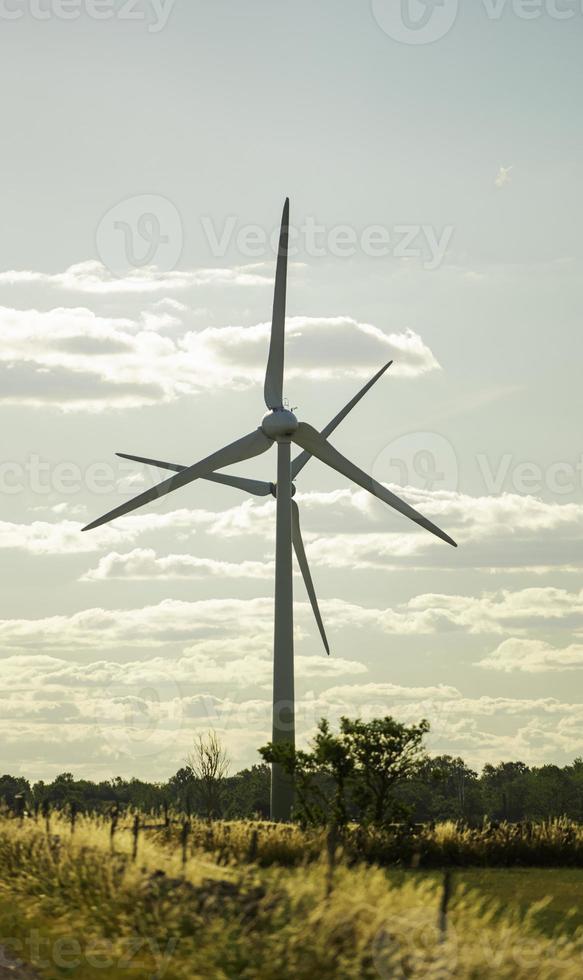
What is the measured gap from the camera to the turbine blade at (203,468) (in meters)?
54.0

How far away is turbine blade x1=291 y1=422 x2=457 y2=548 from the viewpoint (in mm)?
58938

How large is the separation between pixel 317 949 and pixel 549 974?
3227 mm

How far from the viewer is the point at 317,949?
18.4 metres

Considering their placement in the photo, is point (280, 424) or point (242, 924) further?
point (280, 424)

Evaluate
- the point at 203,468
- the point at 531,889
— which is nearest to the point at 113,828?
the point at 531,889

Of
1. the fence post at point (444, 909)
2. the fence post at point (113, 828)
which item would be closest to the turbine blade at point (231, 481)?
the fence post at point (113, 828)

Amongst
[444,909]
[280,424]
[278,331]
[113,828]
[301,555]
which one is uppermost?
[278,331]

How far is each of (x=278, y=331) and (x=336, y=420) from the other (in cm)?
619

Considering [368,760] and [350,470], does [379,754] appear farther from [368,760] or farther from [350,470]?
[350,470]

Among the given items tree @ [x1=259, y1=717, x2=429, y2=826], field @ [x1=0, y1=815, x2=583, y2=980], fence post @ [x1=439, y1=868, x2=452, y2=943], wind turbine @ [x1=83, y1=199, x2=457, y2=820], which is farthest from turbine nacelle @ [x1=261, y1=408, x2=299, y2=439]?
fence post @ [x1=439, y1=868, x2=452, y2=943]

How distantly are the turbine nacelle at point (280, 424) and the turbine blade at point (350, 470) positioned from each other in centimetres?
42

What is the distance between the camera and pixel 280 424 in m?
61.2

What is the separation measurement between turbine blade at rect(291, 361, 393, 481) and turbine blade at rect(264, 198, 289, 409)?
10.2 feet

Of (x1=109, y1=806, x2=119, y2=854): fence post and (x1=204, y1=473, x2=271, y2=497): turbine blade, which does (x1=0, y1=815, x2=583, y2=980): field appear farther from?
(x1=204, y1=473, x2=271, y2=497): turbine blade
